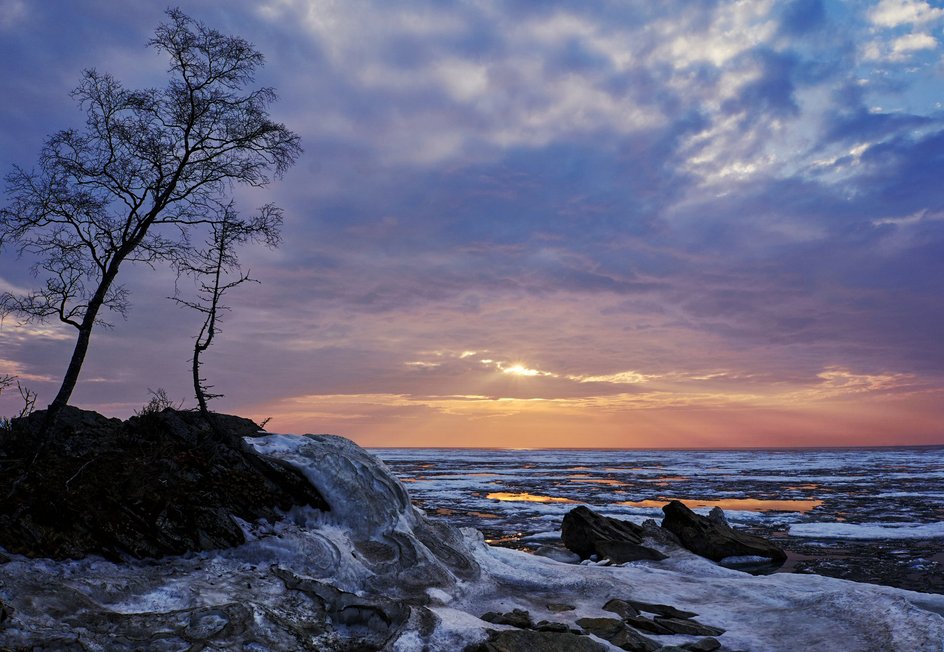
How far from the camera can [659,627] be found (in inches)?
392

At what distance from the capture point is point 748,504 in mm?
30344

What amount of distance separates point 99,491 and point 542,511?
19591 mm

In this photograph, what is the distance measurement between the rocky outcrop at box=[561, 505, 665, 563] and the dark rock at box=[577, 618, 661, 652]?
699 cm

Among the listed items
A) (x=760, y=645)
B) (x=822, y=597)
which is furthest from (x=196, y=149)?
(x=822, y=597)

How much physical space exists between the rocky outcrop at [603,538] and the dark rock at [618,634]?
6988 mm

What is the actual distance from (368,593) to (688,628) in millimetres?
5420

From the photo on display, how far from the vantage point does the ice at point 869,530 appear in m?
20.1

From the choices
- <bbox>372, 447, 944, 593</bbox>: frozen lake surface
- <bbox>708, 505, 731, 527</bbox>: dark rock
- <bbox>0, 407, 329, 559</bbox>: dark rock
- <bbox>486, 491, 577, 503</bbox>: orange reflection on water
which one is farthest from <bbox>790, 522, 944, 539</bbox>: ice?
<bbox>0, 407, 329, 559</bbox>: dark rock

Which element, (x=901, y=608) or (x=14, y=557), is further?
(x=901, y=608)

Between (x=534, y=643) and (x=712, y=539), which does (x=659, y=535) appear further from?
(x=534, y=643)

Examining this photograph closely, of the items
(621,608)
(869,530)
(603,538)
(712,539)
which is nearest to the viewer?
(621,608)

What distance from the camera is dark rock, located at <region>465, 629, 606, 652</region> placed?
8320 mm

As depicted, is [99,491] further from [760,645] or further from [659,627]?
[760,645]

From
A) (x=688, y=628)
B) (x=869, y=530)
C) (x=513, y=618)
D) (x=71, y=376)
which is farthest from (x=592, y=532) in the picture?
(x=71, y=376)
